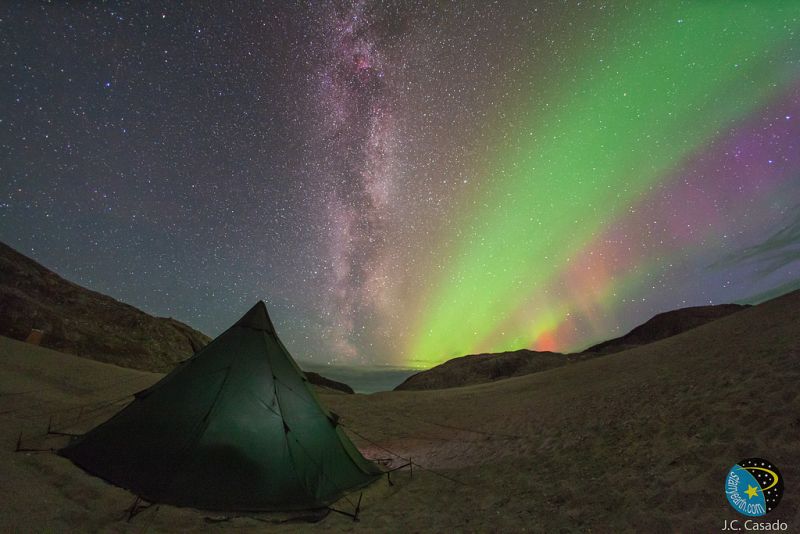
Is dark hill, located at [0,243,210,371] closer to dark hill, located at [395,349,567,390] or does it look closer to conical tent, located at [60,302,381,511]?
conical tent, located at [60,302,381,511]

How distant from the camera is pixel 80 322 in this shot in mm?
33531

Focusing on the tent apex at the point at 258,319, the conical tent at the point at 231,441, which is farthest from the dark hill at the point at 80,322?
the conical tent at the point at 231,441

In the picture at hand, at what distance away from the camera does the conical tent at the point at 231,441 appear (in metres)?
6.65

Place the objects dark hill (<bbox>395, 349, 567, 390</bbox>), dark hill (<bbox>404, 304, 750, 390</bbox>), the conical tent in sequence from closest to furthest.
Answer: the conical tent
dark hill (<bbox>395, 349, 567, 390</bbox>)
dark hill (<bbox>404, 304, 750, 390</bbox>)

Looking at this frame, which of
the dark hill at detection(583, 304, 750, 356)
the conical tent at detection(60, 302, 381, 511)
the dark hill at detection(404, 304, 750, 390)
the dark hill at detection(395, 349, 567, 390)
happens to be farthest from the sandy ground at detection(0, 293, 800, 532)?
the dark hill at detection(583, 304, 750, 356)

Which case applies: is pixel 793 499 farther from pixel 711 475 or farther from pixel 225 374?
pixel 225 374

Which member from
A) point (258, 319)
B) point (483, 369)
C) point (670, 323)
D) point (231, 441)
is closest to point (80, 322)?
point (258, 319)

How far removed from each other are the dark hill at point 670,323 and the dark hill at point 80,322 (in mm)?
60894

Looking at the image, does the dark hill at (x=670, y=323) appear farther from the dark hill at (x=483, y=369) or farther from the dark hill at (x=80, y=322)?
the dark hill at (x=80, y=322)

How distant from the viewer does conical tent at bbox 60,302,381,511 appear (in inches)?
262

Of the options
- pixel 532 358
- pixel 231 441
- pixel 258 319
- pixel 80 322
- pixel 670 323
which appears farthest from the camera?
pixel 670 323

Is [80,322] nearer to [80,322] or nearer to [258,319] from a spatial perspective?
[80,322]

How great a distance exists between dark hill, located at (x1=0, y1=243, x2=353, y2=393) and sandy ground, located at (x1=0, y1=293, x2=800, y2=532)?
16.7 m

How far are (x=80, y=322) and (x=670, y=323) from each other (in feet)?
279
